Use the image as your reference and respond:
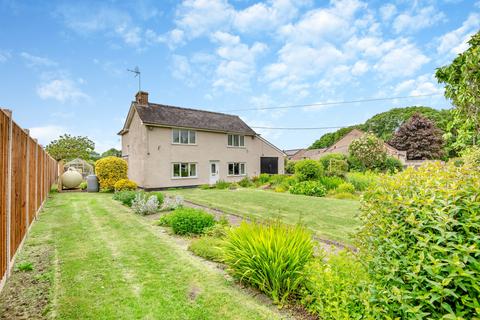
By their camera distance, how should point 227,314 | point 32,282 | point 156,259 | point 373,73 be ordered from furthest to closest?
→ point 373,73
point 156,259
point 32,282
point 227,314

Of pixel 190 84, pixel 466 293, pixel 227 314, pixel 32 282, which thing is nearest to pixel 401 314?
pixel 466 293

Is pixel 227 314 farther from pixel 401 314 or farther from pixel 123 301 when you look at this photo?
pixel 401 314

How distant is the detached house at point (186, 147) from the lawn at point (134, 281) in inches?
546

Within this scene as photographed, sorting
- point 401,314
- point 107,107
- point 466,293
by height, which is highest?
point 107,107

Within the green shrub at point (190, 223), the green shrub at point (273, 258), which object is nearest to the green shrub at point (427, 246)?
the green shrub at point (273, 258)

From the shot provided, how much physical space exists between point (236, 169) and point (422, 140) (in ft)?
123

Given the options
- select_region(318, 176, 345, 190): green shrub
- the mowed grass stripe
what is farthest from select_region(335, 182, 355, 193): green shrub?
the mowed grass stripe

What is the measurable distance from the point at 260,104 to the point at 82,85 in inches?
827

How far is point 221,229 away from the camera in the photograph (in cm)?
633

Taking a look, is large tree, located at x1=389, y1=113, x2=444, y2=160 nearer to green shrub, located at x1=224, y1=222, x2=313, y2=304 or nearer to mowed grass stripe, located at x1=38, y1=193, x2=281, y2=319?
green shrub, located at x1=224, y1=222, x2=313, y2=304

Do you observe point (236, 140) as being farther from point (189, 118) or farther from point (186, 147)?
point (186, 147)

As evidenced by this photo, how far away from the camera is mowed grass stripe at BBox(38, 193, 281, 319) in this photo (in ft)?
10.5

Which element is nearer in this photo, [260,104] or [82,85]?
[82,85]

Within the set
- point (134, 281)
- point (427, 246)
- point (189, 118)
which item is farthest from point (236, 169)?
point (427, 246)
